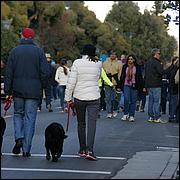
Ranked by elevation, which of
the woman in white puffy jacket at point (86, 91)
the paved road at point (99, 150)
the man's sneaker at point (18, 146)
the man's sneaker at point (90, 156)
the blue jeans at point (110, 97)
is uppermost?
the woman in white puffy jacket at point (86, 91)

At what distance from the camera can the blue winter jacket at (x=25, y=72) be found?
990 cm

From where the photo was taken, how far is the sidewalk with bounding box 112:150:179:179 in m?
8.37

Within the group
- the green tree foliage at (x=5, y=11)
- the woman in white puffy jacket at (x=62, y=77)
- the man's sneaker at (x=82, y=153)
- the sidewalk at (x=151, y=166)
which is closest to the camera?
the sidewalk at (x=151, y=166)

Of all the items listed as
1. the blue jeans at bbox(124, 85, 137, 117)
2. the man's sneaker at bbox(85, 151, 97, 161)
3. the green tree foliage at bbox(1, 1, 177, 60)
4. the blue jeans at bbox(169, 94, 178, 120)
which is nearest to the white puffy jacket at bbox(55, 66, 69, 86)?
the blue jeans at bbox(124, 85, 137, 117)

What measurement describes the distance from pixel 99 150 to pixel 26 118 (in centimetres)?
169

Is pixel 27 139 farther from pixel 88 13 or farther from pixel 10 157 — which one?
pixel 88 13

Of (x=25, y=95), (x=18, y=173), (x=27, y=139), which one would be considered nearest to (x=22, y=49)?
(x=25, y=95)

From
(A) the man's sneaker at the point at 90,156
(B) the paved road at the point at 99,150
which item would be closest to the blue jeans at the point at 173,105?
(B) the paved road at the point at 99,150

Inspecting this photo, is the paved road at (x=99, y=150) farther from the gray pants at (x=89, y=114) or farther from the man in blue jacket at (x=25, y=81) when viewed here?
the man in blue jacket at (x=25, y=81)

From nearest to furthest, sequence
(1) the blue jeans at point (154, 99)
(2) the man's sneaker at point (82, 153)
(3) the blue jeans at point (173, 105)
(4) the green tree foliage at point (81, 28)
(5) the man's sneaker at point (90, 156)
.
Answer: (5) the man's sneaker at point (90, 156), (2) the man's sneaker at point (82, 153), (1) the blue jeans at point (154, 99), (3) the blue jeans at point (173, 105), (4) the green tree foliage at point (81, 28)

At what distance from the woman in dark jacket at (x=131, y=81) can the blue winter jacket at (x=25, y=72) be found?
6.86 metres

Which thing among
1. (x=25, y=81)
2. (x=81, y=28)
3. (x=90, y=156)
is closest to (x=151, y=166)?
(x=90, y=156)

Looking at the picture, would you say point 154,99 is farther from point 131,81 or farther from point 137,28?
point 137,28

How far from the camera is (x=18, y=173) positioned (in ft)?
28.2
